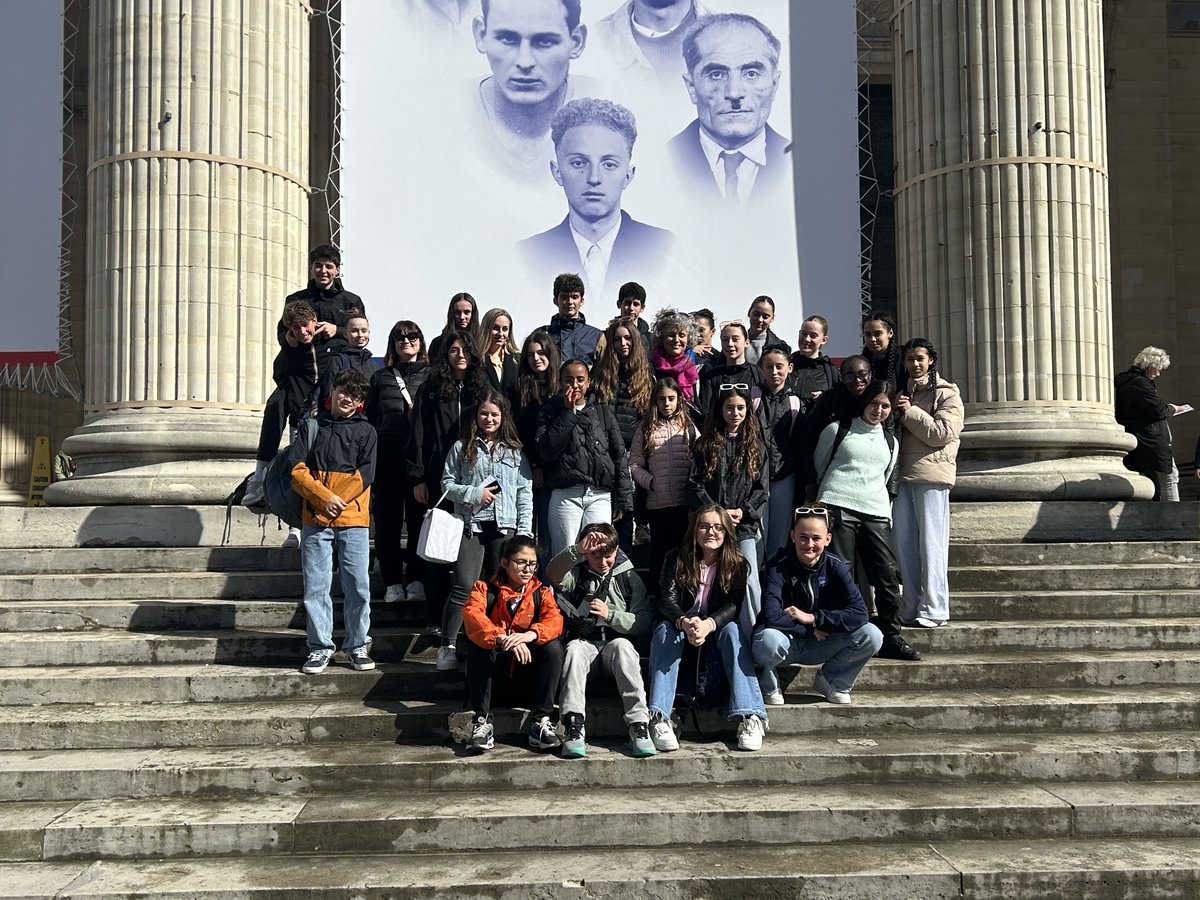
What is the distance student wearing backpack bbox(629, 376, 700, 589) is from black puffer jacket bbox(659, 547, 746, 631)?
0.64 m

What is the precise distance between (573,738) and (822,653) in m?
1.49

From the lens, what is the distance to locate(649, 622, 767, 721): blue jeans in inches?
247

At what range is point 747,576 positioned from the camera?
6684 mm

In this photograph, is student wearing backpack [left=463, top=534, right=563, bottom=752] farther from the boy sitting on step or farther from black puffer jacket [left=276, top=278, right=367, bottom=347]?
black puffer jacket [left=276, top=278, right=367, bottom=347]

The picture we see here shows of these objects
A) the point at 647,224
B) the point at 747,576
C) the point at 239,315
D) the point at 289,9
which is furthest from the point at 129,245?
the point at 747,576

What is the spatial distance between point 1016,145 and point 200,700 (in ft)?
26.0

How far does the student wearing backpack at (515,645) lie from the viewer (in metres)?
6.21

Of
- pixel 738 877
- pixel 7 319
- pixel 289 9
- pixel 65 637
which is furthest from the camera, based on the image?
pixel 7 319

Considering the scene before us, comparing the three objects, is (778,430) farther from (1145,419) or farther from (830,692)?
(1145,419)

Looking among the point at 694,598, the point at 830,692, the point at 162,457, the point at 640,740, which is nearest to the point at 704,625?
the point at 694,598

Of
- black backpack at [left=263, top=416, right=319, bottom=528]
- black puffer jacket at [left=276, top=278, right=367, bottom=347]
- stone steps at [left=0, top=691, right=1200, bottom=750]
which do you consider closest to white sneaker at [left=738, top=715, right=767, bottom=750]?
stone steps at [left=0, top=691, right=1200, bottom=750]

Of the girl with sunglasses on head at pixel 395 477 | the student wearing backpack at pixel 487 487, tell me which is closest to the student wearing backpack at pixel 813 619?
the student wearing backpack at pixel 487 487

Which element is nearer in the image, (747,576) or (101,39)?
(747,576)

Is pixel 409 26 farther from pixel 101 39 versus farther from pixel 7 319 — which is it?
pixel 7 319
